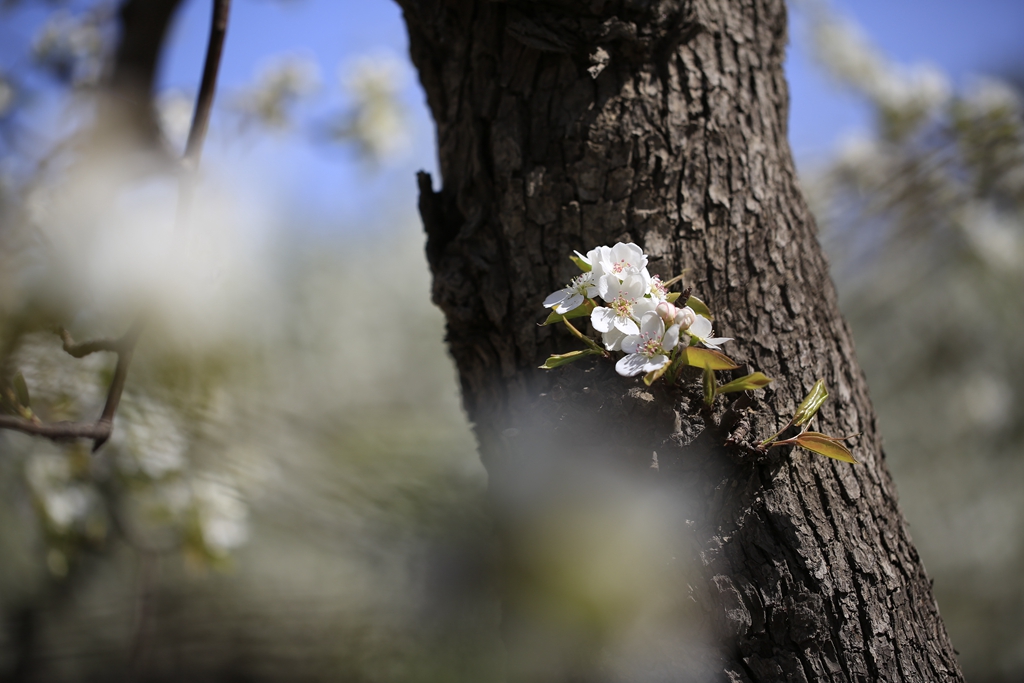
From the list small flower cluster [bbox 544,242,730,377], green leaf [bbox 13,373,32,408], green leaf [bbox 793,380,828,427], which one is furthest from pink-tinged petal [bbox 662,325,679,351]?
green leaf [bbox 13,373,32,408]

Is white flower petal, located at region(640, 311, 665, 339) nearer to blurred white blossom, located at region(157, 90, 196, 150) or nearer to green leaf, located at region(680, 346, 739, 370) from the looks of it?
green leaf, located at region(680, 346, 739, 370)

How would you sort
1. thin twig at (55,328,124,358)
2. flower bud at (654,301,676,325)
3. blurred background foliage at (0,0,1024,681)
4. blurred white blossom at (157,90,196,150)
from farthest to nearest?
blurred white blossom at (157,90,196,150), blurred background foliage at (0,0,1024,681), thin twig at (55,328,124,358), flower bud at (654,301,676,325)

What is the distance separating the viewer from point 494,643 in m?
1.27

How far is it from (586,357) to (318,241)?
4.20 meters

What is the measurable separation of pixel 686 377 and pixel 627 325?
0.30 feet

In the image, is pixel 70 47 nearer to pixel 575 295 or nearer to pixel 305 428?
pixel 305 428

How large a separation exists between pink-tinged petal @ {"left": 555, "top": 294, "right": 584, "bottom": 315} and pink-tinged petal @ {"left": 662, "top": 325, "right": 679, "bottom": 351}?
77 mm

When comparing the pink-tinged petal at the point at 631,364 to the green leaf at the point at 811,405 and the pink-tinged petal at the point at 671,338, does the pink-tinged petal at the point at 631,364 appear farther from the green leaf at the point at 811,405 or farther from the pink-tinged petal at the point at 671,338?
the green leaf at the point at 811,405

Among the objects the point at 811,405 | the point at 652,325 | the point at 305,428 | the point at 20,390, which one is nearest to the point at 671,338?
the point at 652,325

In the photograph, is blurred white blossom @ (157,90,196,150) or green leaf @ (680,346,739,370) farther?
blurred white blossom @ (157,90,196,150)

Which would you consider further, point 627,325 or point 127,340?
point 127,340

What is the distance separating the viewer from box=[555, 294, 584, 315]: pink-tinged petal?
1.58 feet

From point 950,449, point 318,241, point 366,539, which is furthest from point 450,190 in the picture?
point 318,241

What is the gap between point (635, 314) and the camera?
47cm
